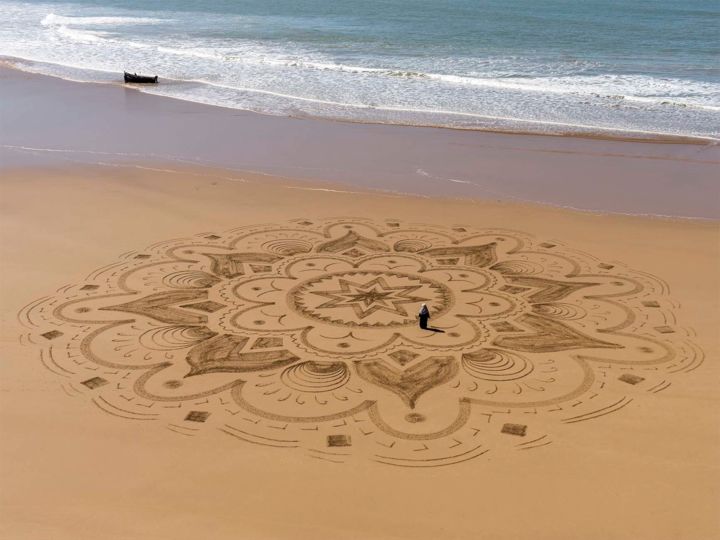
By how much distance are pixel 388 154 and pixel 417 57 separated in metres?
16.4

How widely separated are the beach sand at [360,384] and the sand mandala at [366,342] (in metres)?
0.04

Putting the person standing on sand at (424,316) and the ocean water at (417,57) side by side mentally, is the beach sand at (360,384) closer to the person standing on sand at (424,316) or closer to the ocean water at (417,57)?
the person standing on sand at (424,316)

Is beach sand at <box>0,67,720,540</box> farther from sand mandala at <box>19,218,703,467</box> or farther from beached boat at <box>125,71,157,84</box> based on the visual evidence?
beached boat at <box>125,71,157,84</box>

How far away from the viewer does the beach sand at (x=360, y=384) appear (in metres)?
7.39

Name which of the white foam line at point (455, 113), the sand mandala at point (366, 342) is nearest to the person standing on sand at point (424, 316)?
the sand mandala at point (366, 342)

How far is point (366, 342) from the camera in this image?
10.3 m

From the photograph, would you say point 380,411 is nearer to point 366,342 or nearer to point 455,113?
point 366,342

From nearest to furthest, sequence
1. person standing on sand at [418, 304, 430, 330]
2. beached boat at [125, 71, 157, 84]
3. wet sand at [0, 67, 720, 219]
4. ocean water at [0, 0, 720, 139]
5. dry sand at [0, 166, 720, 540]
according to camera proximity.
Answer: dry sand at [0, 166, 720, 540] < person standing on sand at [418, 304, 430, 330] < wet sand at [0, 67, 720, 219] < ocean water at [0, 0, 720, 139] < beached boat at [125, 71, 157, 84]

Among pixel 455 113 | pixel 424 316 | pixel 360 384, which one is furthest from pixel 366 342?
pixel 455 113

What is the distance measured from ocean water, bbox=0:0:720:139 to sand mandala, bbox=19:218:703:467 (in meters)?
10.7

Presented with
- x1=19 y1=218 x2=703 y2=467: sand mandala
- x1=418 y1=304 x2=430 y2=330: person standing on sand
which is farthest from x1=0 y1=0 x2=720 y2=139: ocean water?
x1=418 y1=304 x2=430 y2=330: person standing on sand

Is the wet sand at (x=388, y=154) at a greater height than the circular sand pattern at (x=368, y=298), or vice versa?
the wet sand at (x=388, y=154)

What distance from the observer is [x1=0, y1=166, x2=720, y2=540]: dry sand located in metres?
7.32

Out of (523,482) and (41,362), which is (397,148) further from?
(523,482)
